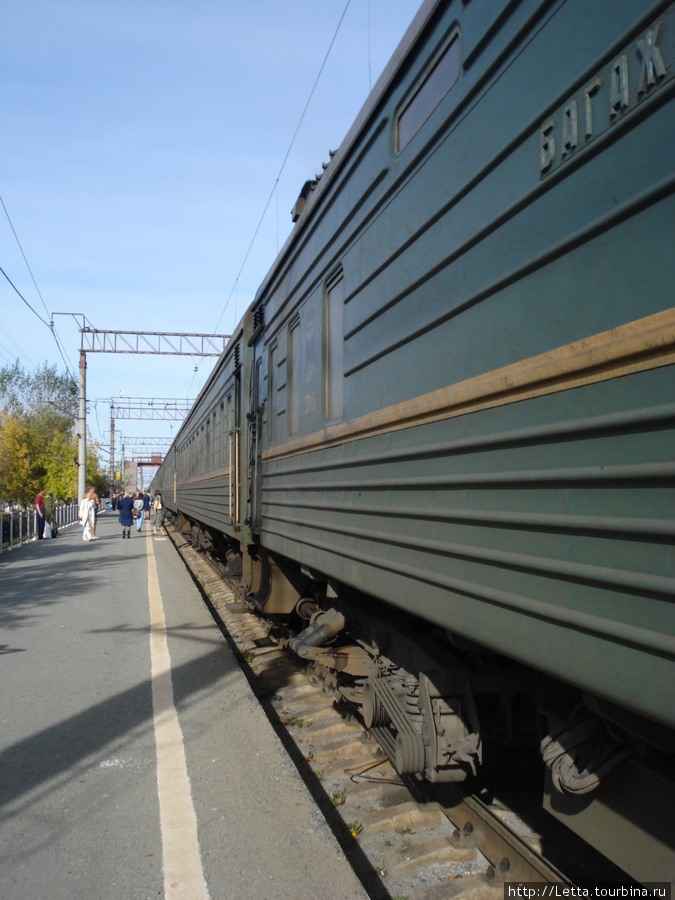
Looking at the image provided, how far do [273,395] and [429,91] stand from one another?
3.47 metres

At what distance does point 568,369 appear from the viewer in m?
1.82

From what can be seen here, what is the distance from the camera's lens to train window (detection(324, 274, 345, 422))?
3.97 metres

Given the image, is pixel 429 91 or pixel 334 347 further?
pixel 334 347

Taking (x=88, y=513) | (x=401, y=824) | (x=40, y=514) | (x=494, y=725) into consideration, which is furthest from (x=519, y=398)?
(x=40, y=514)

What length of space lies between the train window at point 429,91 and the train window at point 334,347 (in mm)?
997

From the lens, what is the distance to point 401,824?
3.70 meters

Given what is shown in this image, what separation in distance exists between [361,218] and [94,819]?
302 centimetres

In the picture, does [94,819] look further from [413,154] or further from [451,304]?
[413,154]

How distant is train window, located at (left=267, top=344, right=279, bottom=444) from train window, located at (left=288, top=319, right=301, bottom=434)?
0.56 metres

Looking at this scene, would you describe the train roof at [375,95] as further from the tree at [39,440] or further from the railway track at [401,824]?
the tree at [39,440]

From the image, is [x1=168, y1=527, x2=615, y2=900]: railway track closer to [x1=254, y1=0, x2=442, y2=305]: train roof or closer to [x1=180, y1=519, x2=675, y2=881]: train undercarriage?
[x1=180, y1=519, x2=675, y2=881]: train undercarriage

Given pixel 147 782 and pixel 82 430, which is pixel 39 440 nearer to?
pixel 82 430

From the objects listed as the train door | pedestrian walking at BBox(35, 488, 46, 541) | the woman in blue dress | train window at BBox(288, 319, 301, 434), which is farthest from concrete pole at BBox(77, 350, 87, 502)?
train window at BBox(288, 319, 301, 434)

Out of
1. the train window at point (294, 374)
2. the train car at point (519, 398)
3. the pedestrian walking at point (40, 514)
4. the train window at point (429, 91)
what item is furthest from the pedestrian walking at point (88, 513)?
the train window at point (429, 91)
